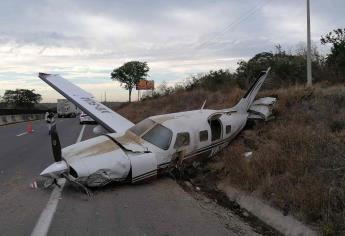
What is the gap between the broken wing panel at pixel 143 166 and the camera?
407 inches

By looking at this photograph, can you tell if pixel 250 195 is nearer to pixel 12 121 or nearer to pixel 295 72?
pixel 295 72

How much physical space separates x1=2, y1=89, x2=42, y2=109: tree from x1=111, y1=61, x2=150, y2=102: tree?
6284cm

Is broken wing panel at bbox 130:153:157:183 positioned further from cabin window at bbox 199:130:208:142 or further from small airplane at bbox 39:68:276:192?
cabin window at bbox 199:130:208:142

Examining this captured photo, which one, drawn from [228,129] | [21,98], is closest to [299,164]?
[228,129]

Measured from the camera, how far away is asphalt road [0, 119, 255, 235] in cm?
730

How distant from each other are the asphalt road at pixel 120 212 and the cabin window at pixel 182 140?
0.89 metres

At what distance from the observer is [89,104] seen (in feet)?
60.8

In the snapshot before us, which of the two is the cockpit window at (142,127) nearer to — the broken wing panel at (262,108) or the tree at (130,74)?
the broken wing panel at (262,108)

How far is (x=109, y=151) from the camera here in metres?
10.4

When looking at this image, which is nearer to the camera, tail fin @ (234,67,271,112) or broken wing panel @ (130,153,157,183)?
broken wing panel @ (130,153,157,183)

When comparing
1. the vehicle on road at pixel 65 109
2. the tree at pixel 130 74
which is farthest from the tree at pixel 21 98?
the vehicle on road at pixel 65 109

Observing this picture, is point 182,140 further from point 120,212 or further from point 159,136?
point 120,212

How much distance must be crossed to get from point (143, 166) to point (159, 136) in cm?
135

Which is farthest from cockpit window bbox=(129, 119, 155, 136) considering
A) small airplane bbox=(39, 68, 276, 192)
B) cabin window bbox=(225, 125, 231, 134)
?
cabin window bbox=(225, 125, 231, 134)
